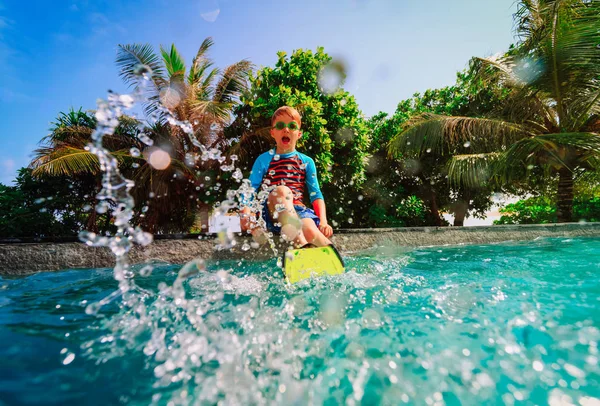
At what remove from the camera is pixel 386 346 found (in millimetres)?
1337

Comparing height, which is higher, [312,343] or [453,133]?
[453,133]

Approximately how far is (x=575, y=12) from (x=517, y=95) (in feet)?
6.71

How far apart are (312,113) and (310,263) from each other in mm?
3734

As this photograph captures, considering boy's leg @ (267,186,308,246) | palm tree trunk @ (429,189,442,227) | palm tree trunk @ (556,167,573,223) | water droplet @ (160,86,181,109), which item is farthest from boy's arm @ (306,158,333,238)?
palm tree trunk @ (429,189,442,227)

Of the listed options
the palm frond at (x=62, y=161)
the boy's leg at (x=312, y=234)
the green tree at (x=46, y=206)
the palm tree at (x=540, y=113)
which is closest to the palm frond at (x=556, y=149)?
the palm tree at (x=540, y=113)

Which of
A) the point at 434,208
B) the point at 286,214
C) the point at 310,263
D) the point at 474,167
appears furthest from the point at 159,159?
the point at 434,208

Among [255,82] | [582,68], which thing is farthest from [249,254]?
[582,68]

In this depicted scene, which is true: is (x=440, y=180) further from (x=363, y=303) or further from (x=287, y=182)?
(x=363, y=303)

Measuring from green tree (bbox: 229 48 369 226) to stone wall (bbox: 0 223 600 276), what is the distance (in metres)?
1.91

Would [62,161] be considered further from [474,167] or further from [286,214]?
[474,167]

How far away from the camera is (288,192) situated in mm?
3096

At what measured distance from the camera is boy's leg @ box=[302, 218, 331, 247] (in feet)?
10.1

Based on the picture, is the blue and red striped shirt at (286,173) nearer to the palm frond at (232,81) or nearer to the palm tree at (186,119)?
the palm tree at (186,119)

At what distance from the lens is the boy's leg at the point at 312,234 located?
3.07 meters
